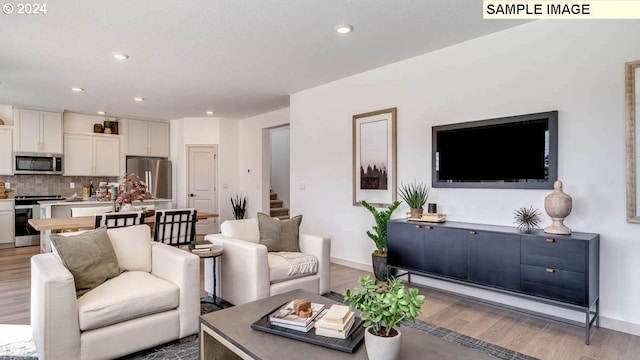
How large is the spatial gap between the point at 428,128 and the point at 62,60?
416 centimetres

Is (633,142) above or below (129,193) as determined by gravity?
above

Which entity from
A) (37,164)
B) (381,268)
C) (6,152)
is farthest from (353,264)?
(6,152)

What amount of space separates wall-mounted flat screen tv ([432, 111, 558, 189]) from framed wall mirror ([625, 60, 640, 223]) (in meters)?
0.47

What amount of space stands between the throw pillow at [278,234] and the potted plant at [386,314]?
6.90 feet

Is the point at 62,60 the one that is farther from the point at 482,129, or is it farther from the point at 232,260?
the point at 482,129

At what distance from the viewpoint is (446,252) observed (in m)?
3.32

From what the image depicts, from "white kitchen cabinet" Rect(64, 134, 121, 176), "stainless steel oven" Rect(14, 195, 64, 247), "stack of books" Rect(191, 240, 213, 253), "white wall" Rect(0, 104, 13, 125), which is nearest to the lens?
"stack of books" Rect(191, 240, 213, 253)

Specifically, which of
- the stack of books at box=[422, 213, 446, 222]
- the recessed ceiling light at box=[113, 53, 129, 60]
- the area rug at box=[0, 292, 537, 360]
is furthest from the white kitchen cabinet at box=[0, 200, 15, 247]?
the stack of books at box=[422, 213, 446, 222]

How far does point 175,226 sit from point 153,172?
408 cm

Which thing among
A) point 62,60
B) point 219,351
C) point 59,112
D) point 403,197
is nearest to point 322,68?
point 403,197

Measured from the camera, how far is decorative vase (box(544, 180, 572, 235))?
2.76m

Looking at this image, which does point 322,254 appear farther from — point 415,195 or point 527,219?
point 527,219

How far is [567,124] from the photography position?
2969mm

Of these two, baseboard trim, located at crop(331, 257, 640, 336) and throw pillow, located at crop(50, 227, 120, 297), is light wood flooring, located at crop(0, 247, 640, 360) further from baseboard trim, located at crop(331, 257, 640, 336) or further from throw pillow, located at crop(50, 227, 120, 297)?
throw pillow, located at crop(50, 227, 120, 297)
